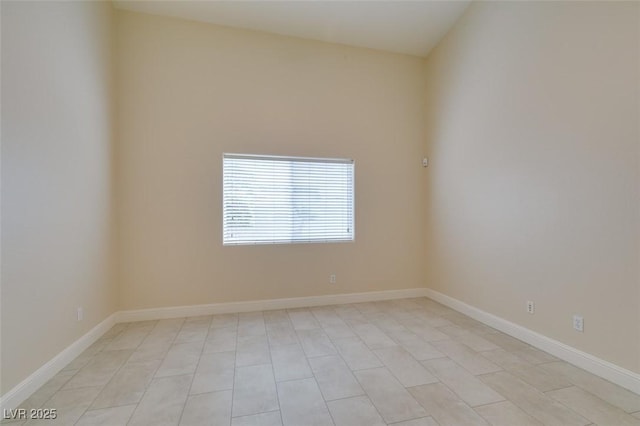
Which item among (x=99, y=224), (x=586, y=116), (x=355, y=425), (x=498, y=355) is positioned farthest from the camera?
(x=99, y=224)

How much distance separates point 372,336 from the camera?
289cm

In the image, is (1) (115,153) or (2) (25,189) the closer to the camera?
(2) (25,189)

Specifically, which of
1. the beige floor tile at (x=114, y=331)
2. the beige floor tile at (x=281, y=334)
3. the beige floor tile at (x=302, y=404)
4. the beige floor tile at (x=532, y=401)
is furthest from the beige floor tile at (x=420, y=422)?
the beige floor tile at (x=114, y=331)

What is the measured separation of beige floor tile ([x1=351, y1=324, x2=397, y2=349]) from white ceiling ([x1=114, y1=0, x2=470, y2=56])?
12.2 feet

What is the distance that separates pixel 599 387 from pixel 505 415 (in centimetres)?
92

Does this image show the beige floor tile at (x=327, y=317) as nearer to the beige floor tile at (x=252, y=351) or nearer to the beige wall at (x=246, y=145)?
the beige wall at (x=246, y=145)

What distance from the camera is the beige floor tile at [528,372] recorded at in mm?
2059

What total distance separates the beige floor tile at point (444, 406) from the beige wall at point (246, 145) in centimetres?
205

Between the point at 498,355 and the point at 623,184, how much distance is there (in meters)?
1.65

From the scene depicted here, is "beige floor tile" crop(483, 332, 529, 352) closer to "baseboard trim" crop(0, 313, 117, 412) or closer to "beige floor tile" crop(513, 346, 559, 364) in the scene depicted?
"beige floor tile" crop(513, 346, 559, 364)

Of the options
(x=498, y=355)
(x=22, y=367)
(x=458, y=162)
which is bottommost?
(x=498, y=355)

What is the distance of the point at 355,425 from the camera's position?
1.64 metres

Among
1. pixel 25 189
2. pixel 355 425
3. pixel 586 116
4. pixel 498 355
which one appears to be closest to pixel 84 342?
pixel 25 189

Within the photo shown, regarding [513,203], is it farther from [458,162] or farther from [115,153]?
[115,153]
